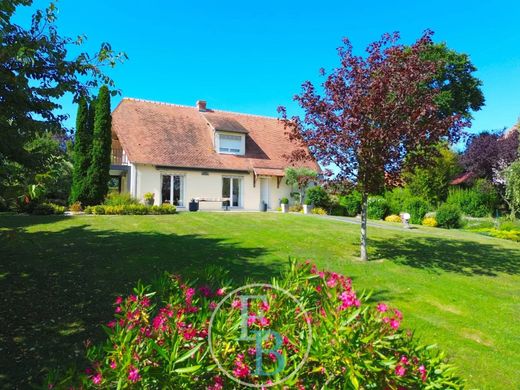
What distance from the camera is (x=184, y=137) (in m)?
26.2

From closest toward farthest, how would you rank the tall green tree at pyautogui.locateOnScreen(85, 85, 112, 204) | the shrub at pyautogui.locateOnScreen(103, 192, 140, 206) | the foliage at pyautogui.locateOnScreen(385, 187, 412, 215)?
the shrub at pyautogui.locateOnScreen(103, 192, 140, 206)
the tall green tree at pyautogui.locateOnScreen(85, 85, 112, 204)
the foliage at pyautogui.locateOnScreen(385, 187, 412, 215)

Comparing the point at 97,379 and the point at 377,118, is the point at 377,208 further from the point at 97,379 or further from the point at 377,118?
the point at 97,379

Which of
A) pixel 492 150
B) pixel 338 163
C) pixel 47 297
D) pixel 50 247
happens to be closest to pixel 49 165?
pixel 47 297

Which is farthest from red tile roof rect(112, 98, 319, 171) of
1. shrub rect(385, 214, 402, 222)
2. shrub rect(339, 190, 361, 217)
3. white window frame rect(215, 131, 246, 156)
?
shrub rect(385, 214, 402, 222)

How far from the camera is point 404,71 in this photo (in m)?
8.85

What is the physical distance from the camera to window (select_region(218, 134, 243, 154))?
26.7 metres

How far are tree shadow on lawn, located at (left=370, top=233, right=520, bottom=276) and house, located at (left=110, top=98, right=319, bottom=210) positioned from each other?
11.5 m

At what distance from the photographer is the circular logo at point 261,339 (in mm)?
2121

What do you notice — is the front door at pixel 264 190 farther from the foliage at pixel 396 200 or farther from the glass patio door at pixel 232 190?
the foliage at pixel 396 200

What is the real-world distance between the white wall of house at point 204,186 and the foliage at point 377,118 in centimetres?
1543

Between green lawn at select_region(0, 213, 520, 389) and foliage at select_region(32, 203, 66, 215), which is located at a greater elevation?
foliage at select_region(32, 203, 66, 215)

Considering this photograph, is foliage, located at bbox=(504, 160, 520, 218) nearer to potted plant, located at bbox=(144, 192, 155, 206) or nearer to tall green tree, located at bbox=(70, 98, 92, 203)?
potted plant, located at bbox=(144, 192, 155, 206)

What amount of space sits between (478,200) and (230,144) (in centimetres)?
1834

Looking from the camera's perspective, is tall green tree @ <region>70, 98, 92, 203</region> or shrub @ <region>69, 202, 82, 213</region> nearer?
shrub @ <region>69, 202, 82, 213</region>
